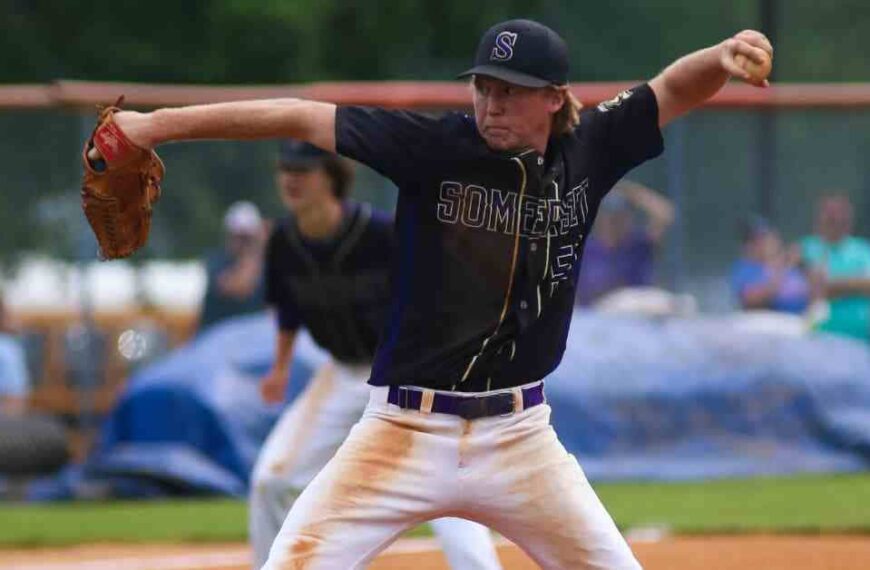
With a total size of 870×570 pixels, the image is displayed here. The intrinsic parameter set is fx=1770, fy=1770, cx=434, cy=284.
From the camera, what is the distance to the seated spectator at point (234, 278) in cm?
1266

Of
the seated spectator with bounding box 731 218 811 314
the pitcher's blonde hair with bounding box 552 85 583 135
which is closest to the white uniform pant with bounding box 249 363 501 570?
the pitcher's blonde hair with bounding box 552 85 583 135

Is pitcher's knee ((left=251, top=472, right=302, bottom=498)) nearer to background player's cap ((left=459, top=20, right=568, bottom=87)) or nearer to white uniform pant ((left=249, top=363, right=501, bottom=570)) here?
white uniform pant ((left=249, top=363, right=501, bottom=570))

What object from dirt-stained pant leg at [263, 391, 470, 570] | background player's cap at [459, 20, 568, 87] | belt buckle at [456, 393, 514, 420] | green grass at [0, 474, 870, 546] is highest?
background player's cap at [459, 20, 568, 87]

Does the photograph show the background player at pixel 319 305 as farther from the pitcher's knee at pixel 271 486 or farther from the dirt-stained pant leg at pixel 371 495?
the dirt-stained pant leg at pixel 371 495

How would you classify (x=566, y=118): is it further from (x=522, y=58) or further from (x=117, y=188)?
(x=117, y=188)

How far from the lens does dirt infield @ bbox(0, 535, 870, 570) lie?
828 centimetres

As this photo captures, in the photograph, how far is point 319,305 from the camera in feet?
23.0

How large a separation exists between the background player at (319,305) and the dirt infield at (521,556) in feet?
5.40

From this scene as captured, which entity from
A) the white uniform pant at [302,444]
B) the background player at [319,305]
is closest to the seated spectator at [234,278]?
the background player at [319,305]

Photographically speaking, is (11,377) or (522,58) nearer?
(522,58)

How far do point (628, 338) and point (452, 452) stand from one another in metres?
7.76


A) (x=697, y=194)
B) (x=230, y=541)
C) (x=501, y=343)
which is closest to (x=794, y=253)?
(x=697, y=194)

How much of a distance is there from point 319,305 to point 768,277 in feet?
23.2

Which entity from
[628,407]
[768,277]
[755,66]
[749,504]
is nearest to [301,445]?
[755,66]
